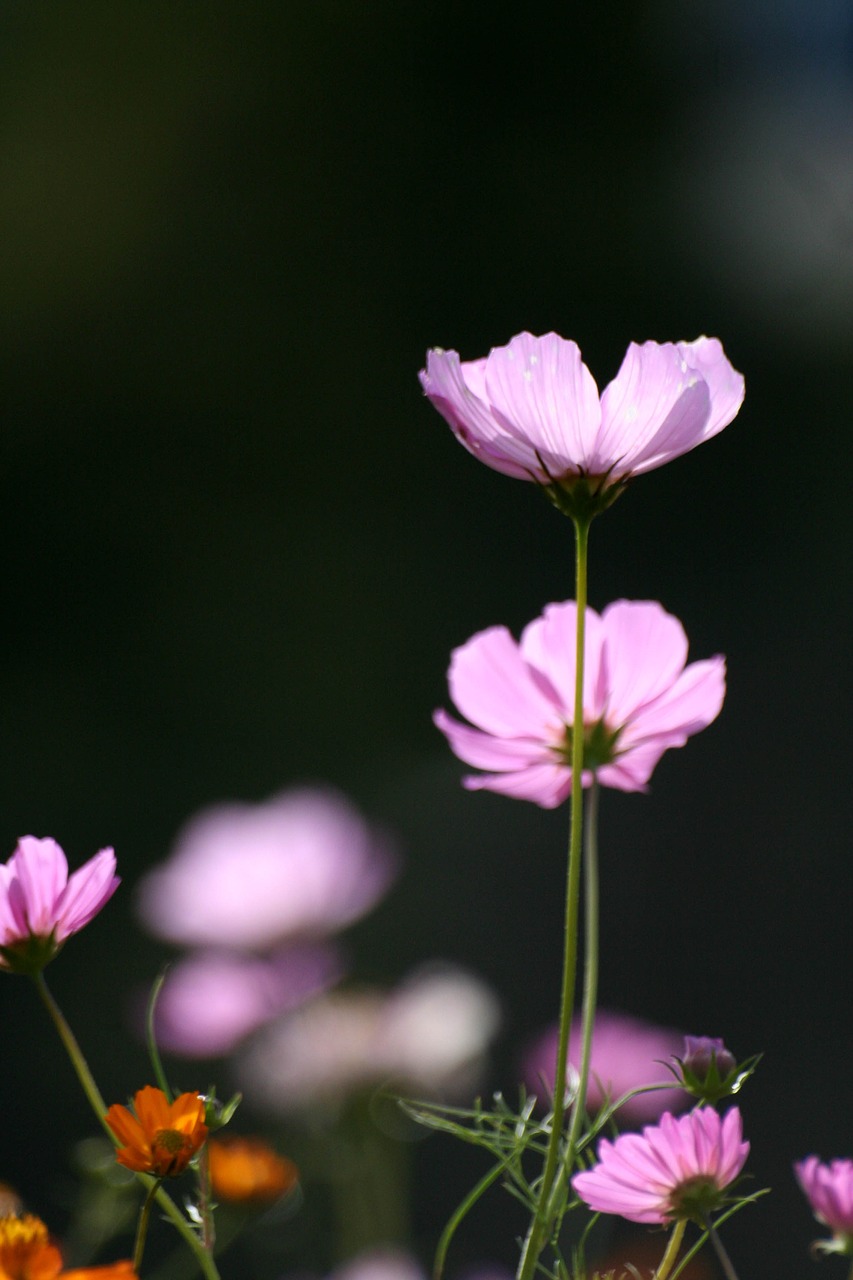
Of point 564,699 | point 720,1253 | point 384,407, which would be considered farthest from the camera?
point 384,407

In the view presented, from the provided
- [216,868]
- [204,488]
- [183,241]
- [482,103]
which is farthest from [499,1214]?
[482,103]

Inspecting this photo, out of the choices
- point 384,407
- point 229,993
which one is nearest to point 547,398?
point 229,993

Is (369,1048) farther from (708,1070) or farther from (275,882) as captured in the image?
(708,1070)

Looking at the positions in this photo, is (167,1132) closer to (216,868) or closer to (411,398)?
(216,868)

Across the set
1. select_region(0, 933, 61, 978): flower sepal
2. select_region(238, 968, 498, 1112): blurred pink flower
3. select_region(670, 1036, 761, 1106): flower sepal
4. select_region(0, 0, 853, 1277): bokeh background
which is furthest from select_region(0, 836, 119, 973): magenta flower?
select_region(0, 0, 853, 1277): bokeh background

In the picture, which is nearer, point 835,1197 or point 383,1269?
point 835,1197

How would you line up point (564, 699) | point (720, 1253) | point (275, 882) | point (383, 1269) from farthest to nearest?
point (275, 882) → point (383, 1269) → point (564, 699) → point (720, 1253)

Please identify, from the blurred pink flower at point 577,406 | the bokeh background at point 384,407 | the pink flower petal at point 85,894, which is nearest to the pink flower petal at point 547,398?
the blurred pink flower at point 577,406
